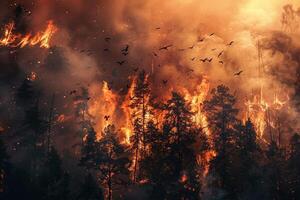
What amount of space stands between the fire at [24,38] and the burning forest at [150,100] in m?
0.47

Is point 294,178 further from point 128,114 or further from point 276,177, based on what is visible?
point 128,114

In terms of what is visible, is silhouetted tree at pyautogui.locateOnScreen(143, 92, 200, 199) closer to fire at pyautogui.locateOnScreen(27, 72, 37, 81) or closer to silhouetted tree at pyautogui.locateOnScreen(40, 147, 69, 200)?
silhouetted tree at pyautogui.locateOnScreen(40, 147, 69, 200)

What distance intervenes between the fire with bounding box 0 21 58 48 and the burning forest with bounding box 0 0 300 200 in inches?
18.4

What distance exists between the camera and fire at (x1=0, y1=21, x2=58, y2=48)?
119625 mm

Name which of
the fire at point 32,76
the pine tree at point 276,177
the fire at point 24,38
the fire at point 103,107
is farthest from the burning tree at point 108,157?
the fire at point 24,38

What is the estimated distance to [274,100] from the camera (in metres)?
114

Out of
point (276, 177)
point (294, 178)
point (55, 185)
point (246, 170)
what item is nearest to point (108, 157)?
point (55, 185)

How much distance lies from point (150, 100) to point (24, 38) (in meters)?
58.2

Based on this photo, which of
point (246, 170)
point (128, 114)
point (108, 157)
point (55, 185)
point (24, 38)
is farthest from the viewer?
point (24, 38)

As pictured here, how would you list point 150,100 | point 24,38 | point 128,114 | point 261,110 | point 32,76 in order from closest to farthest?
point 150,100 < point 128,114 < point 32,76 < point 261,110 < point 24,38

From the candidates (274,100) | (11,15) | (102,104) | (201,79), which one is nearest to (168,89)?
(201,79)

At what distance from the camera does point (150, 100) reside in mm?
84438

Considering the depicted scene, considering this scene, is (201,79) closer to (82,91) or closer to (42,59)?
(82,91)

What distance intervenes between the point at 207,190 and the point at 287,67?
7237cm
